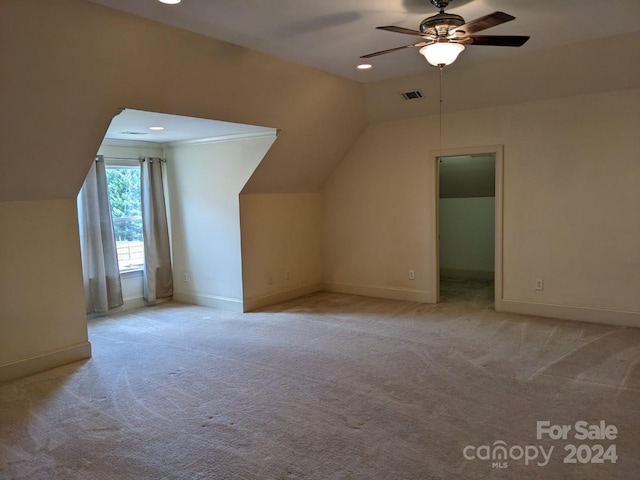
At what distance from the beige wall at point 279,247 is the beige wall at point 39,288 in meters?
2.08

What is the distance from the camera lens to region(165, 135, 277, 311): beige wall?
5661 millimetres

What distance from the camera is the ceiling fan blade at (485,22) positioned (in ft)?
8.35

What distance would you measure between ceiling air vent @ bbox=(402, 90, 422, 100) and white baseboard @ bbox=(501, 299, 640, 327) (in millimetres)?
2645

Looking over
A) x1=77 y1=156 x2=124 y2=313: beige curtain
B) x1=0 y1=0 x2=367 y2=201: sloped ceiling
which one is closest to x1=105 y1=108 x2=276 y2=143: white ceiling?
x1=0 y1=0 x2=367 y2=201: sloped ceiling

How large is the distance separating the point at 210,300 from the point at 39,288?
2406mm

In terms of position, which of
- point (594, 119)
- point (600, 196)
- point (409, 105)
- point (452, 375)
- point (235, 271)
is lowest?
point (452, 375)

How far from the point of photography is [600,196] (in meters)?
4.79

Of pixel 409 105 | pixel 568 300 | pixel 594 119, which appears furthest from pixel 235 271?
pixel 594 119

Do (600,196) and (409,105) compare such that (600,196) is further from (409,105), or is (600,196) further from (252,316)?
(252,316)

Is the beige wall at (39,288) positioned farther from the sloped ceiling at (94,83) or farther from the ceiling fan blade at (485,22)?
the ceiling fan blade at (485,22)

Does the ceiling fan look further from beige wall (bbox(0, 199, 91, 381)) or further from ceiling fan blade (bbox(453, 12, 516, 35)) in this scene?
beige wall (bbox(0, 199, 91, 381))

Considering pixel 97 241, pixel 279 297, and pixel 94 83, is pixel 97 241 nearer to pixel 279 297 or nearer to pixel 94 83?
pixel 279 297

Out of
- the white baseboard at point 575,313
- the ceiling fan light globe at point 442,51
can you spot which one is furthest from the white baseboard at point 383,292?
the ceiling fan light globe at point 442,51

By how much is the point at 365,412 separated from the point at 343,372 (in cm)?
69
